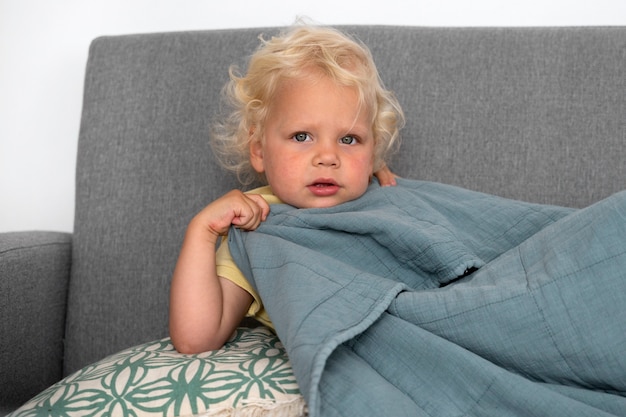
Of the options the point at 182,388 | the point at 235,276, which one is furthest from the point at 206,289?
the point at 182,388

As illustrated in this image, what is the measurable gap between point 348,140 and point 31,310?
2.20 ft

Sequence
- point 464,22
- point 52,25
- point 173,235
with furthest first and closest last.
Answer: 1. point 52,25
2. point 464,22
3. point 173,235

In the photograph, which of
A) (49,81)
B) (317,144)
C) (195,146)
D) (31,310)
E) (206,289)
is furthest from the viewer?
(49,81)

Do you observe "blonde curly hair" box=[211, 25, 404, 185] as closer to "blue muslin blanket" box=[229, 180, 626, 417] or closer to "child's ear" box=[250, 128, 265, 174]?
"child's ear" box=[250, 128, 265, 174]

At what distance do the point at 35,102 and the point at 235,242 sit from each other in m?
0.96

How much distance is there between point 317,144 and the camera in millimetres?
1267

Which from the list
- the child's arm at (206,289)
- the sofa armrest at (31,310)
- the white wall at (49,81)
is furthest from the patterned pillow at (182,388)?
the white wall at (49,81)

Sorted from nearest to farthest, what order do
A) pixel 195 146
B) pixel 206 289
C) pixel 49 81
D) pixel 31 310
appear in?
pixel 206 289 < pixel 31 310 < pixel 195 146 < pixel 49 81

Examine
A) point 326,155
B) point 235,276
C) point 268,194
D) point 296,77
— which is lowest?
point 235,276

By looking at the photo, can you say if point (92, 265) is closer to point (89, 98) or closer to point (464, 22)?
point (89, 98)

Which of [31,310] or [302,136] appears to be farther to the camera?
[31,310]

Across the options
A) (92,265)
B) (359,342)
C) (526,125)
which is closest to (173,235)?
(92,265)

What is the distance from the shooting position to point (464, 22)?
1742 millimetres

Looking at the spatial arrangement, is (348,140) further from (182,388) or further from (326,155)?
(182,388)
